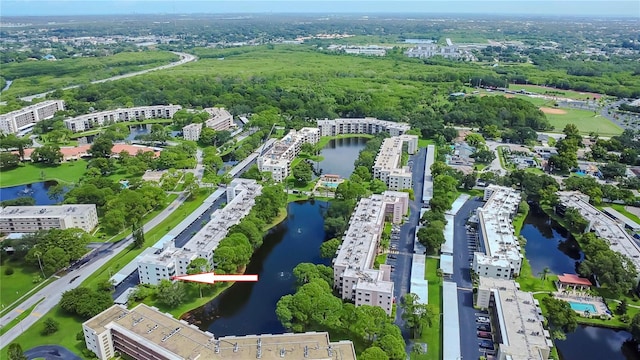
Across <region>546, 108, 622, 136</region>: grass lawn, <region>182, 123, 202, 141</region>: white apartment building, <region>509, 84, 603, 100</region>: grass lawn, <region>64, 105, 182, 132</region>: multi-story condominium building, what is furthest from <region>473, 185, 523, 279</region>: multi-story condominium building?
<region>509, 84, 603, 100</region>: grass lawn

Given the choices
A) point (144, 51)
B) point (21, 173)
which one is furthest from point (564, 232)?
point (144, 51)

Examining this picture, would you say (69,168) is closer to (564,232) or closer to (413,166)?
(413,166)

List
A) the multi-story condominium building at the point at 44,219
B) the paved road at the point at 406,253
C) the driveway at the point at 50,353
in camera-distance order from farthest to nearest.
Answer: the multi-story condominium building at the point at 44,219 → the paved road at the point at 406,253 → the driveway at the point at 50,353

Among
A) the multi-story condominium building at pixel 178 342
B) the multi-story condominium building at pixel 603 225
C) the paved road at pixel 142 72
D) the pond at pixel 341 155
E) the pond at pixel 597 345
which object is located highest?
the paved road at pixel 142 72

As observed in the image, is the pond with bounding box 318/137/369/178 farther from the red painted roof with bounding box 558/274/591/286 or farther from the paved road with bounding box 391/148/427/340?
the red painted roof with bounding box 558/274/591/286

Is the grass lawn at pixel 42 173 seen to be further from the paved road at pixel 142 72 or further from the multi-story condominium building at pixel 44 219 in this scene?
the paved road at pixel 142 72

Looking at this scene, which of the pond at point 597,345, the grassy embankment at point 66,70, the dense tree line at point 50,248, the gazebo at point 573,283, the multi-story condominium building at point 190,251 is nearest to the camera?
the pond at point 597,345

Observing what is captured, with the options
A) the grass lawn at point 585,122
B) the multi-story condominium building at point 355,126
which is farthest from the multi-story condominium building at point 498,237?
the grass lawn at point 585,122

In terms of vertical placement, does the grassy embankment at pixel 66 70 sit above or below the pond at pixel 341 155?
above
